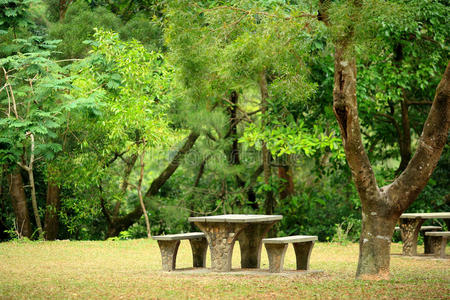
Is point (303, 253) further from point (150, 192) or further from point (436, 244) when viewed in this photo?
point (150, 192)

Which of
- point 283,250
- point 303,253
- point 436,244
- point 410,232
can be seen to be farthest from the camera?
point 436,244

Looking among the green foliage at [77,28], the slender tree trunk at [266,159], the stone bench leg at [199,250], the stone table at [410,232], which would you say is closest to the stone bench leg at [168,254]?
the stone bench leg at [199,250]

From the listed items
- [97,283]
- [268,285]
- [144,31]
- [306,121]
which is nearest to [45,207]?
[144,31]

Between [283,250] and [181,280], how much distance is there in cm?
136

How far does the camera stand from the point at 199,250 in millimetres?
7961

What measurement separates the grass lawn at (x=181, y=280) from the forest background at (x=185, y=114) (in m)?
1.90

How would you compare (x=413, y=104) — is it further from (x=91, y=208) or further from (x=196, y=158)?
(x=91, y=208)

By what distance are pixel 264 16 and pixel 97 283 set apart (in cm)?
362

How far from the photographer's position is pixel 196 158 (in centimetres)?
1342

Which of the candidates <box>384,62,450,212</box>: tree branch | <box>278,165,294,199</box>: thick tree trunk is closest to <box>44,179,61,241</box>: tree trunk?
<box>278,165,294,199</box>: thick tree trunk

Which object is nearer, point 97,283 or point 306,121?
point 97,283

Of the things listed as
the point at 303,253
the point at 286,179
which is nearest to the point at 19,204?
the point at 286,179

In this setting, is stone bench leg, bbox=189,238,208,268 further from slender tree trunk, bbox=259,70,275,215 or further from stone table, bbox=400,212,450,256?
slender tree trunk, bbox=259,70,275,215

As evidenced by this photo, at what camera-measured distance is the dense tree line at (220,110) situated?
6.55 m
